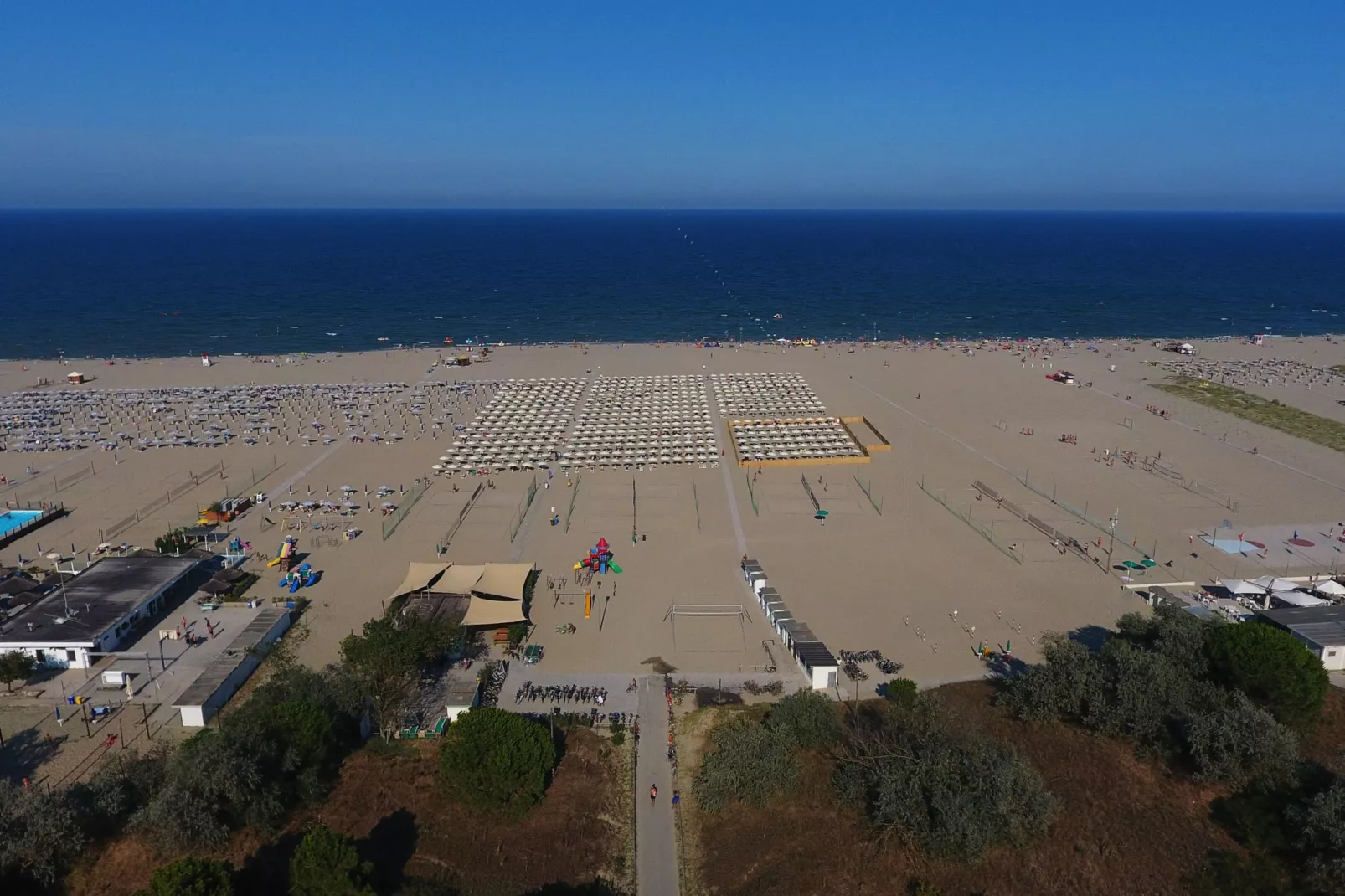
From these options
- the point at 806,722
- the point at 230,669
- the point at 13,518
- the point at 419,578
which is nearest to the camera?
the point at 806,722

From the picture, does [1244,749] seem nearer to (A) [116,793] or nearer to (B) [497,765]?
(B) [497,765]

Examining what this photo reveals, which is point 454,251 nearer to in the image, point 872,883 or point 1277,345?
point 1277,345

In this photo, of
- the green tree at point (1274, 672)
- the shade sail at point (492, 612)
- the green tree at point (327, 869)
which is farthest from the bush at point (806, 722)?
the green tree at point (1274, 672)

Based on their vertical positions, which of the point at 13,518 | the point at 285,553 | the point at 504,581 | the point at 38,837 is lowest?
the point at 13,518

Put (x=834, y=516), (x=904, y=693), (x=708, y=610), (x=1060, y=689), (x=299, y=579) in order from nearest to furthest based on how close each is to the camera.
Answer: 1. (x=1060, y=689)
2. (x=904, y=693)
3. (x=708, y=610)
4. (x=299, y=579)
5. (x=834, y=516)


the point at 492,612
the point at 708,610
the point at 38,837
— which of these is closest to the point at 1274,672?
the point at 708,610

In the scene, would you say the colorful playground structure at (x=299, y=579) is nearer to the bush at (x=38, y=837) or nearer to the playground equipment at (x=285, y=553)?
the playground equipment at (x=285, y=553)

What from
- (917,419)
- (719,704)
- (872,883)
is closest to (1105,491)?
(917,419)
